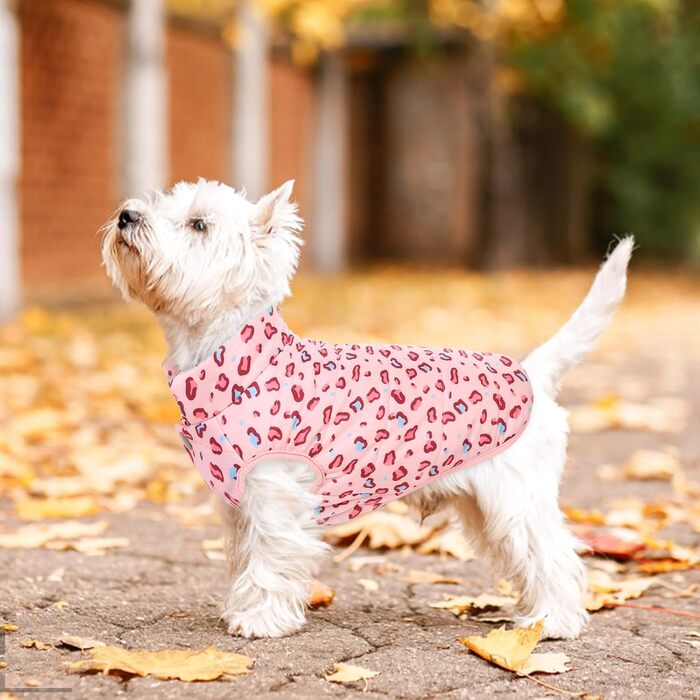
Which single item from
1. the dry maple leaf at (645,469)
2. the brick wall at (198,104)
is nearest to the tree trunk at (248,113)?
the brick wall at (198,104)

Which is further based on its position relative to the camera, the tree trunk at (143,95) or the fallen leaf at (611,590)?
the tree trunk at (143,95)

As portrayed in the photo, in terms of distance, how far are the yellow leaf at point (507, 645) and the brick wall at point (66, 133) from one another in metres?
9.34

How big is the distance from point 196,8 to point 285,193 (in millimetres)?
16064

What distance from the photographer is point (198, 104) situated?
50.1ft

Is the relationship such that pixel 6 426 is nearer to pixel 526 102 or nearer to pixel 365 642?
pixel 365 642

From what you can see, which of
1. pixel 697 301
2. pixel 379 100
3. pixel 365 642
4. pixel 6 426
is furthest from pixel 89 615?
pixel 379 100

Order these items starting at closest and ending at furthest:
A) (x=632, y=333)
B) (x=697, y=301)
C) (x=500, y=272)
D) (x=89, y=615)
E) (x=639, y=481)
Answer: (x=89, y=615) < (x=639, y=481) < (x=632, y=333) < (x=697, y=301) < (x=500, y=272)

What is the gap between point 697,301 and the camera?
603 inches

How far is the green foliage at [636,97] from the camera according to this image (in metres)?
16.5

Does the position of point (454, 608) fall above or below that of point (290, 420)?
below

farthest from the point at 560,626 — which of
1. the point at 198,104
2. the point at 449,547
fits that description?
the point at 198,104

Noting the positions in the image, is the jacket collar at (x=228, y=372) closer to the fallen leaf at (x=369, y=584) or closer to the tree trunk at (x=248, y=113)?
the fallen leaf at (x=369, y=584)

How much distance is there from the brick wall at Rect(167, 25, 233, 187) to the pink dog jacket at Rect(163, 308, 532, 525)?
37.0ft

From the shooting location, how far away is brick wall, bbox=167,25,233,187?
1453 centimetres
